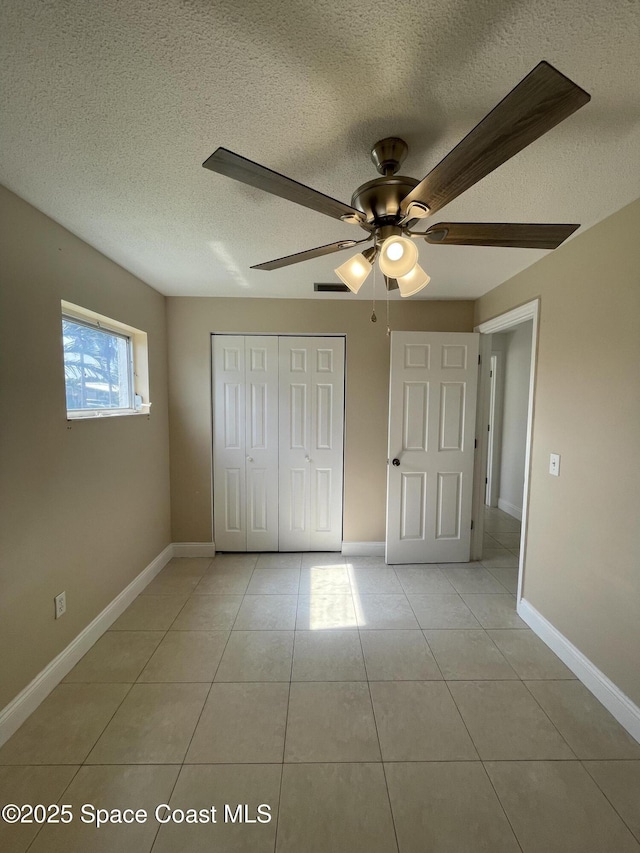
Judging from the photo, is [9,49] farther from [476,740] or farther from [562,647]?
[562,647]

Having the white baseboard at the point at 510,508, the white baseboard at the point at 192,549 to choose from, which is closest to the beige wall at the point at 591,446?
the white baseboard at the point at 510,508

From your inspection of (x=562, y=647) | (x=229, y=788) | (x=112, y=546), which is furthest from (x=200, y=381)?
(x=562, y=647)

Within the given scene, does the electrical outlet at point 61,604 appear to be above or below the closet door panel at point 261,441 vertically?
below

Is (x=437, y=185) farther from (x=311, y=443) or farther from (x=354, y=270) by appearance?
(x=311, y=443)

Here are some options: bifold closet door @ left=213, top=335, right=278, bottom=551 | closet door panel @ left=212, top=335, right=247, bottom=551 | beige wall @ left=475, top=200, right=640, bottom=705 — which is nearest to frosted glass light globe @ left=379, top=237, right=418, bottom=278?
beige wall @ left=475, top=200, right=640, bottom=705

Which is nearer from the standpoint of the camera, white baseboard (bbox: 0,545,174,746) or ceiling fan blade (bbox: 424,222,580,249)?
ceiling fan blade (bbox: 424,222,580,249)

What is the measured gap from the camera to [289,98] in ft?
3.06

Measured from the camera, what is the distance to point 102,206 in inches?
58.1

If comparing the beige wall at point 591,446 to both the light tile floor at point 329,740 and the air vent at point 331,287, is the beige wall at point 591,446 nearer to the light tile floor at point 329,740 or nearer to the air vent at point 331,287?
the light tile floor at point 329,740

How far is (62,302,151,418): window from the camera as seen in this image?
6.00 ft

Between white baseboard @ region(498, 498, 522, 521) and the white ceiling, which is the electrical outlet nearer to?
the white ceiling

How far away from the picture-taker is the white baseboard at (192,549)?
2936 mm

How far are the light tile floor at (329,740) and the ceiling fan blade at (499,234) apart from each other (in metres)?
1.95

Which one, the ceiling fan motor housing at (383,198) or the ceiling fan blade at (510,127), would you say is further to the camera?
the ceiling fan motor housing at (383,198)
